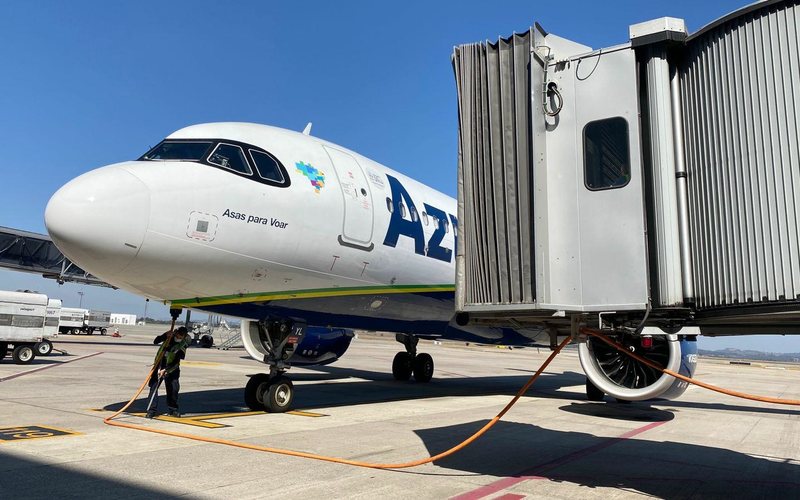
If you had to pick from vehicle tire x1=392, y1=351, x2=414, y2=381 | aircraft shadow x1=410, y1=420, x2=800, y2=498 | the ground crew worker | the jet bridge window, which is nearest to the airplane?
the ground crew worker

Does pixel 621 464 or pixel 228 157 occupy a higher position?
pixel 228 157

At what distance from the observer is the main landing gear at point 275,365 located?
10242mm

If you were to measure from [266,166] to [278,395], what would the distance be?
4162mm

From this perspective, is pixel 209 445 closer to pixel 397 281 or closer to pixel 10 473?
pixel 10 473

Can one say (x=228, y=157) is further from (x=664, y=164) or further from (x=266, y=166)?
(x=664, y=164)

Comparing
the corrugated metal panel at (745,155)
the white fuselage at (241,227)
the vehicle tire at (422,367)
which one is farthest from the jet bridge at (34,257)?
the corrugated metal panel at (745,155)

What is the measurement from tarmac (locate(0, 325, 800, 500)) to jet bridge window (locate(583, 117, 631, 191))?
9.94ft

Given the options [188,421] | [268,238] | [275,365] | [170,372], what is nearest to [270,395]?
[275,365]

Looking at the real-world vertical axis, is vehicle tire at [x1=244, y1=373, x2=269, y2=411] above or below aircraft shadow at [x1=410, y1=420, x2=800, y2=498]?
above

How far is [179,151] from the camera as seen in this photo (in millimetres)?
8891

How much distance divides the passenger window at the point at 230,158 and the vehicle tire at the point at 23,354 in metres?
17.5

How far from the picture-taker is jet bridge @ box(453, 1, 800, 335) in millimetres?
4293

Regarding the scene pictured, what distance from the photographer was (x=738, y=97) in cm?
449

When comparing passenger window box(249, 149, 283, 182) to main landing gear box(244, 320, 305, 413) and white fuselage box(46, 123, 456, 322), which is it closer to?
white fuselage box(46, 123, 456, 322)
